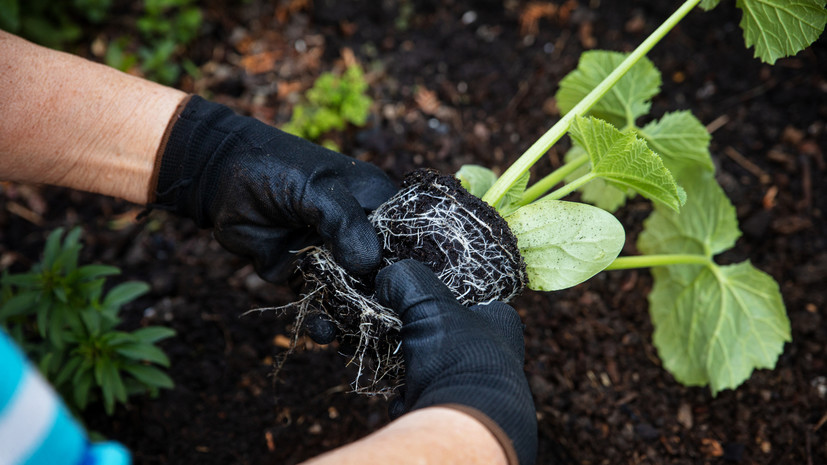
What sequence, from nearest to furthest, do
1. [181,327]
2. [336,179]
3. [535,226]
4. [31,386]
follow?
[31,386] → [535,226] → [336,179] → [181,327]

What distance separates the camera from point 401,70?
3.19 meters

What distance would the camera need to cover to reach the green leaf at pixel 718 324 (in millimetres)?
2123

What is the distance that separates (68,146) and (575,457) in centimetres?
231

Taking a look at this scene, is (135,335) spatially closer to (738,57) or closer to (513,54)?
(513,54)

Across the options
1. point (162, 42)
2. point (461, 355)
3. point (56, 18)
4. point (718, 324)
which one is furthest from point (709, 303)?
point (56, 18)

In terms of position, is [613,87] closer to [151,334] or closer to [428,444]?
[428,444]

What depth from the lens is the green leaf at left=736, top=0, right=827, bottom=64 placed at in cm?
168

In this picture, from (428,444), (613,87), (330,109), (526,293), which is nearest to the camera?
(428,444)

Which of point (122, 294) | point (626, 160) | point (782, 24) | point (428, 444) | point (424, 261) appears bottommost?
point (122, 294)

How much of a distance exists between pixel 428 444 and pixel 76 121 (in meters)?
1.72

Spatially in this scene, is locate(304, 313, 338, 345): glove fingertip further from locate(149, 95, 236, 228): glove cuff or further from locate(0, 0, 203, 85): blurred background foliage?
locate(0, 0, 203, 85): blurred background foliage

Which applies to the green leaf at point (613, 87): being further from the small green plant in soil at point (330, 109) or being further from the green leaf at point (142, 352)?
the green leaf at point (142, 352)

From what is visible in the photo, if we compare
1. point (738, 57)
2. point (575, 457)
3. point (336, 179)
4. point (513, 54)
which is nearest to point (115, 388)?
point (336, 179)

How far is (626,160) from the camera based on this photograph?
1626 mm
